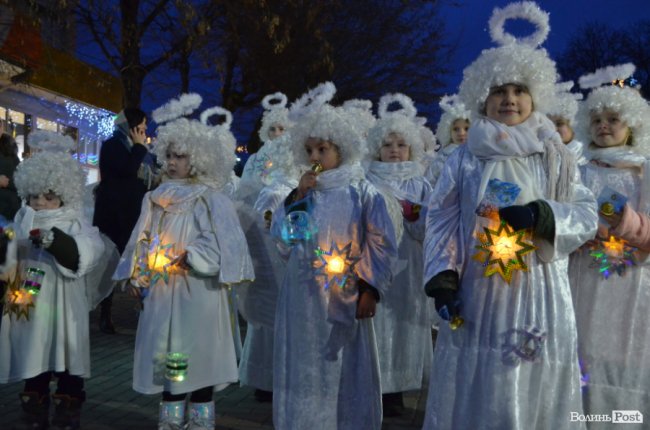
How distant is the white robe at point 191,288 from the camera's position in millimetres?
4922

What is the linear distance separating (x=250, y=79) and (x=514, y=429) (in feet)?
72.3

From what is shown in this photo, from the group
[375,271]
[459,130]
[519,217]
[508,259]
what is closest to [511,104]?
[519,217]

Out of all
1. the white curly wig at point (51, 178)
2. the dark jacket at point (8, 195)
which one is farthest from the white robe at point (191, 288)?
the dark jacket at point (8, 195)

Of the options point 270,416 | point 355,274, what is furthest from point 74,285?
point 355,274

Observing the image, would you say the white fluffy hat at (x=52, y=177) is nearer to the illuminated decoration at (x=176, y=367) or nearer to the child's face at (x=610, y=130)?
the illuminated decoration at (x=176, y=367)

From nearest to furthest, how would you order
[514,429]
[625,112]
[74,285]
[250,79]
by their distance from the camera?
1. [514,429]
2. [625,112]
3. [74,285]
4. [250,79]

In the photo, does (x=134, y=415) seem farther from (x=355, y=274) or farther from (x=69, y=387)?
(x=355, y=274)

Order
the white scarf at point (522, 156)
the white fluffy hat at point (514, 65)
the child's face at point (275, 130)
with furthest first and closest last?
the child's face at point (275, 130), the white fluffy hat at point (514, 65), the white scarf at point (522, 156)

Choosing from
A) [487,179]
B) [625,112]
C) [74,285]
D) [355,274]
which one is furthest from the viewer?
[74,285]

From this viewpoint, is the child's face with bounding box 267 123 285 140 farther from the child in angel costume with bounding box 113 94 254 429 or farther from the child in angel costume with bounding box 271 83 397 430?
the child in angel costume with bounding box 271 83 397 430

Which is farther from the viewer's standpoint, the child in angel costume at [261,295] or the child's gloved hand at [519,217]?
the child in angel costume at [261,295]

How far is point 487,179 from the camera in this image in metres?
3.74

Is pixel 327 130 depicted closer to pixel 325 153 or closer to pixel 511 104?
pixel 325 153

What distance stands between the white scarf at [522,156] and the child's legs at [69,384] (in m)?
3.48
